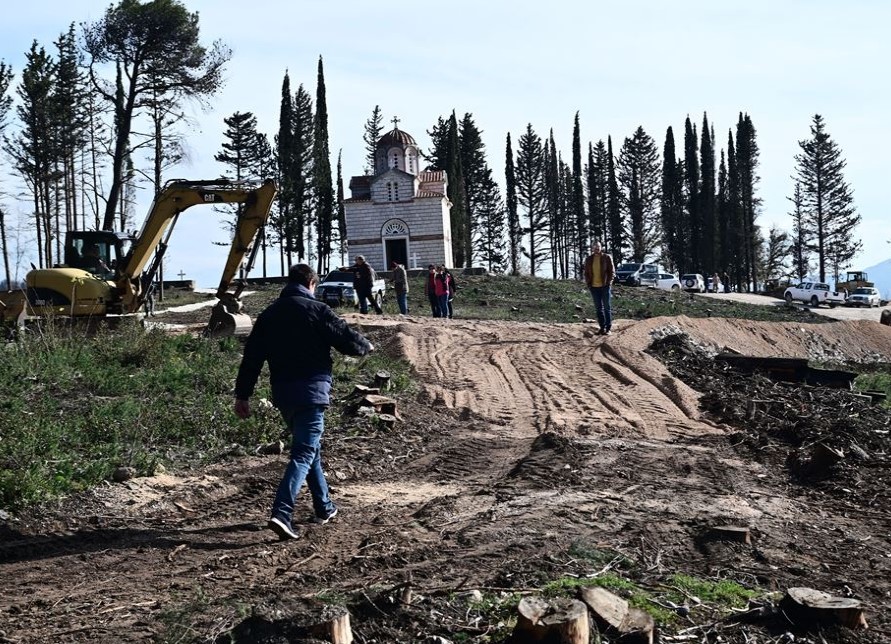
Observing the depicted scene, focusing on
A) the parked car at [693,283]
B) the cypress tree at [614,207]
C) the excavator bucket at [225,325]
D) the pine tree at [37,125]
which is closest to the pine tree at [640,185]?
the cypress tree at [614,207]

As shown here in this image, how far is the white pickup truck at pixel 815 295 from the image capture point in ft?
193

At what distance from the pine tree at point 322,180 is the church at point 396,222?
24.8 ft

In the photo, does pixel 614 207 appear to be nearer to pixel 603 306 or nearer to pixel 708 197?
pixel 708 197

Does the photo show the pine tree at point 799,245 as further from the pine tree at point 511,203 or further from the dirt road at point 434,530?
the dirt road at point 434,530

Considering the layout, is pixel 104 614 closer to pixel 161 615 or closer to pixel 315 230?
pixel 161 615

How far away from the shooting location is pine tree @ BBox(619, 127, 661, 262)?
85.8 metres

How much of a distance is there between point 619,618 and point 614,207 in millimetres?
83572

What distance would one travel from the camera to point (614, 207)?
3391 inches

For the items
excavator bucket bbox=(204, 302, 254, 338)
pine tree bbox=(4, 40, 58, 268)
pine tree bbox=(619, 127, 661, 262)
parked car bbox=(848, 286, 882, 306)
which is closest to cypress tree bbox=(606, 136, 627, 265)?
pine tree bbox=(619, 127, 661, 262)

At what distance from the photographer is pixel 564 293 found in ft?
142

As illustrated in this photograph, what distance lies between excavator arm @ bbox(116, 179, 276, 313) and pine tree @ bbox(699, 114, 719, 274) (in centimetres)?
6566

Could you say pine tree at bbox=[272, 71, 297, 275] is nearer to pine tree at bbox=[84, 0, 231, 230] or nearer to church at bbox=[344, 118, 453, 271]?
church at bbox=[344, 118, 453, 271]

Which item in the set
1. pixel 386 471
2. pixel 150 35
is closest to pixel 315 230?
pixel 150 35

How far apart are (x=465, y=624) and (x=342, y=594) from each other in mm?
814
